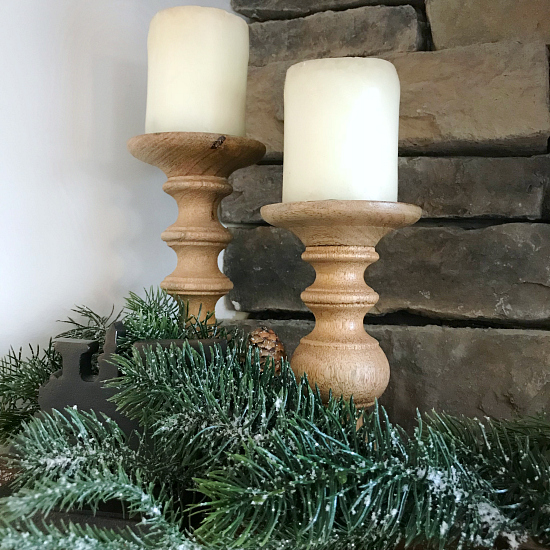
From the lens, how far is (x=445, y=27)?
72 cm

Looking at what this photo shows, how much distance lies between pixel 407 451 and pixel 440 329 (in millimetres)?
353

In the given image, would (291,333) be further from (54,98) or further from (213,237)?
(54,98)

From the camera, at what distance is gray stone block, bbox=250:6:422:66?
0.74 meters

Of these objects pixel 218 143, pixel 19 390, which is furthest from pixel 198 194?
pixel 19 390

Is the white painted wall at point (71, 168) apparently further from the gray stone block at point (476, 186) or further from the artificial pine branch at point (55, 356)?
the gray stone block at point (476, 186)

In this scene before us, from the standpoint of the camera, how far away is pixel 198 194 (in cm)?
62

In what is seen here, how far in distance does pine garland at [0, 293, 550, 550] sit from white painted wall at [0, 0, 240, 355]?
252mm

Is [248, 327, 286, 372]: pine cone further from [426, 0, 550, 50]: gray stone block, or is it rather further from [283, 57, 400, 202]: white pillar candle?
[426, 0, 550, 50]: gray stone block

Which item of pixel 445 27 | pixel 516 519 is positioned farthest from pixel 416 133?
pixel 516 519

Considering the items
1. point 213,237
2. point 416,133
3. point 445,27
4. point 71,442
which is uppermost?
point 445,27

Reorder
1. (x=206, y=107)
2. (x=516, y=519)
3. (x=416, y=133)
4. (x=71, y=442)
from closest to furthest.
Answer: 1. (x=516, y=519)
2. (x=71, y=442)
3. (x=206, y=107)
4. (x=416, y=133)

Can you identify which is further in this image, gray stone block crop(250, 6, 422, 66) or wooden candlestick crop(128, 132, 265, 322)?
gray stone block crop(250, 6, 422, 66)

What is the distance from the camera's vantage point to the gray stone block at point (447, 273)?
67 cm

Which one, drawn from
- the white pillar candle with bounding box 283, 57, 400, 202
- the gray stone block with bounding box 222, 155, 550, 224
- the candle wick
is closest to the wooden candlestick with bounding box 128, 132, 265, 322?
the candle wick
